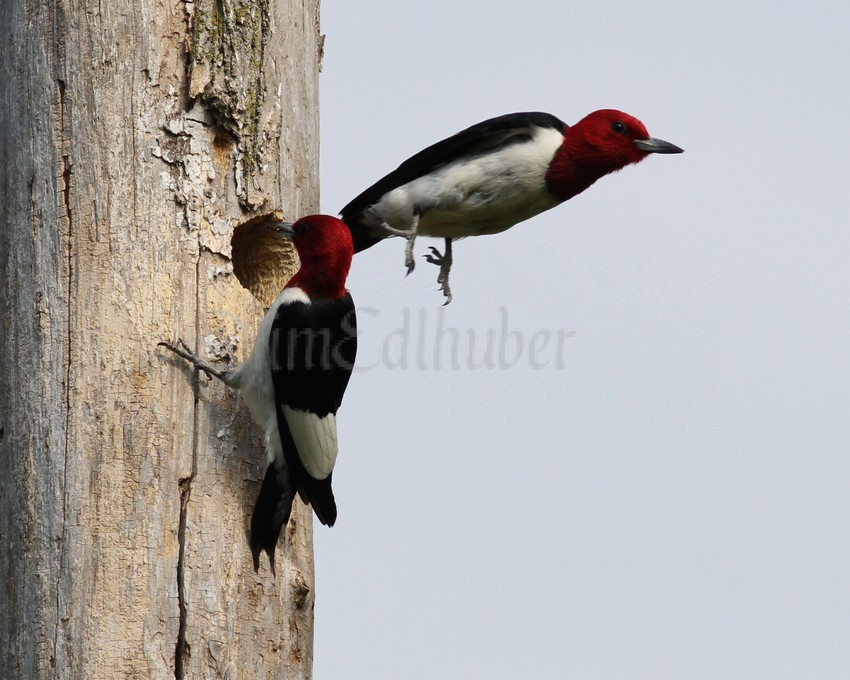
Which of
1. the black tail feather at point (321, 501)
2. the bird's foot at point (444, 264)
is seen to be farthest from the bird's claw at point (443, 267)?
the black tail feather at point (321, 501)

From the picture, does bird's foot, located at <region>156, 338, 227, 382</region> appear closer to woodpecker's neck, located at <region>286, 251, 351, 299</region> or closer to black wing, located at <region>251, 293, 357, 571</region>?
black wing, located at <region>251, 293, 357, 571</region>

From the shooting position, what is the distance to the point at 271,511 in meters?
3.66

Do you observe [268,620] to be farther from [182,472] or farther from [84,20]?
[84,20]

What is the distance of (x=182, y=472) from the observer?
11.5 ft

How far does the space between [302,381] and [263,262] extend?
2.08 feet

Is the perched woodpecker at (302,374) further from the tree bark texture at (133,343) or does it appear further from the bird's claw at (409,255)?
the bird's claw at (409,255)

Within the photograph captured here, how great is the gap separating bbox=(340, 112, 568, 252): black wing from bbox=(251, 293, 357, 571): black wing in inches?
28.2

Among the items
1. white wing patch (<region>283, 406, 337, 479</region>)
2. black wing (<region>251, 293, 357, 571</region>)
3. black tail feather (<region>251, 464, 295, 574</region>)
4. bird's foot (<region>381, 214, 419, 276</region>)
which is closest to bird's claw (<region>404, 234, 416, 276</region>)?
bird's foot (<region>381, 214, 419, 276</region>)

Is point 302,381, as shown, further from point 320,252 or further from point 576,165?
point 576,165

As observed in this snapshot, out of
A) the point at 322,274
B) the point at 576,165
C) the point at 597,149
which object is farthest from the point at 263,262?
the point at 597,149

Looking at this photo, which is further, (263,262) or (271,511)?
(263,262)

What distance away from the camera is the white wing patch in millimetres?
3881

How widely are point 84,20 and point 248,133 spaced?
1.97 ft

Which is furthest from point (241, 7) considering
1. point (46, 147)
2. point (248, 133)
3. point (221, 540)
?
point (221, 540)
